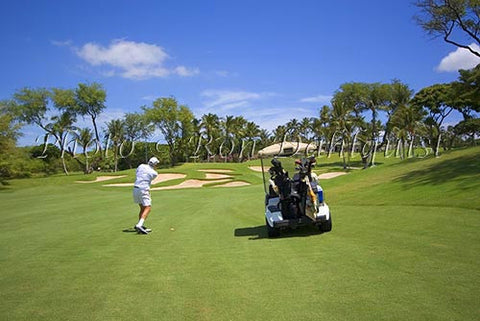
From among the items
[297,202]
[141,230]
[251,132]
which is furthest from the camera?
[251,132]

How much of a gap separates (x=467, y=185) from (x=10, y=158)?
145 feet

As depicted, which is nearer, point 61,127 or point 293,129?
point 61,127

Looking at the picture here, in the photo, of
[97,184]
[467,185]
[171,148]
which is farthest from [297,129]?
[467,185]

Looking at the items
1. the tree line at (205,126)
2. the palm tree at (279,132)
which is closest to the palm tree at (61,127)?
the tree line at (205,126)

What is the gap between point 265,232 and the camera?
33.6 feet

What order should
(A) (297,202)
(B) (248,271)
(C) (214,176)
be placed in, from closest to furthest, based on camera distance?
(B) (248,271)
(A) (297,202)
(C) (214,176)

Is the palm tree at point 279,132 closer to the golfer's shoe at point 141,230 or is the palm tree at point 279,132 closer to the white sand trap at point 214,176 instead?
the white sand trap at point 214,176

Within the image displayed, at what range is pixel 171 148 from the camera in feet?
247

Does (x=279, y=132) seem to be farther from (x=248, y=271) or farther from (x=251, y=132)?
(x=248, y=271)

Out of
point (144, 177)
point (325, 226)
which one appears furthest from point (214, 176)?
point (325, 226)

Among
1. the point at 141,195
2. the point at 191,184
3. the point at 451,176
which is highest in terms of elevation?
the point at 451,176

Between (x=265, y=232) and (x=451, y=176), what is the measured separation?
37.8ft

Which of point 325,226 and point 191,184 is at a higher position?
point 325,226

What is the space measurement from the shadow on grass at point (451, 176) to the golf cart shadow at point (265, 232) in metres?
7.79
